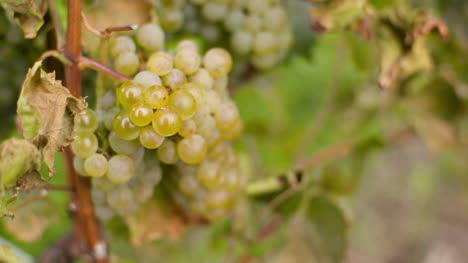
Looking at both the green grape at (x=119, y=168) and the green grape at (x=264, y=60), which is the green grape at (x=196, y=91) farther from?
the green grape at (x=264, y=60)

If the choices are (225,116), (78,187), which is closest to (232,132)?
(225,116)

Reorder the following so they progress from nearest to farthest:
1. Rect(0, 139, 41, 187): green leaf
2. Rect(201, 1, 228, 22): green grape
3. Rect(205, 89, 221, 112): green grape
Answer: Rect(0, 139, 41, 187): green leaf → Rect(205, 89, 221, 112): green grape → Rect(201, 1, 228, 22): green grape

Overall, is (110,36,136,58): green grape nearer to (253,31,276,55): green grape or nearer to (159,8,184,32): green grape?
(159,8,184,32): green grape

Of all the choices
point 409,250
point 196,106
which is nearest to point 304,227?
point 196,106

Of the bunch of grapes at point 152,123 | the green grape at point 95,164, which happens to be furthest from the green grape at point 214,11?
the green grape at point 95,164

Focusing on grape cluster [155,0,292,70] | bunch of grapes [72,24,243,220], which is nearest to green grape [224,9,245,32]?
grape cluster [155,0,292,70]

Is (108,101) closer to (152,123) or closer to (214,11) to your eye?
(152,123)

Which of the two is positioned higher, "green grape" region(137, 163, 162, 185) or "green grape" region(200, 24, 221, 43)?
"green grape" region(200, 24, 221, 43)
